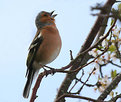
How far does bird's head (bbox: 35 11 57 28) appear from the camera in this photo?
18.7ft

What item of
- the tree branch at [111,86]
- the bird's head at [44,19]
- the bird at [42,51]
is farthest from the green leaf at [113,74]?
the bird's head at [44,19]

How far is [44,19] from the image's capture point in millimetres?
5820

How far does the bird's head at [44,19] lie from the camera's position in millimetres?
5699

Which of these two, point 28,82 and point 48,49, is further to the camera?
point 48,49

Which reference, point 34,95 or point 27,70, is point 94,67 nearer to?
point 34,95

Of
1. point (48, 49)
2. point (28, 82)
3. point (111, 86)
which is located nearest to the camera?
point (111, 86)

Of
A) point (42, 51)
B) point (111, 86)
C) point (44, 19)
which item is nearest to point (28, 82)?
point (42, 51)

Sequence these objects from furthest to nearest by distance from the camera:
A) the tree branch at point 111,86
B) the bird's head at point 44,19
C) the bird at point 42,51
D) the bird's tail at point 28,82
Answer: the bird's head at point 44,19 < the bird at point 42,51 < the bird's tail at point 28,82 < the tree branch at point 111,86

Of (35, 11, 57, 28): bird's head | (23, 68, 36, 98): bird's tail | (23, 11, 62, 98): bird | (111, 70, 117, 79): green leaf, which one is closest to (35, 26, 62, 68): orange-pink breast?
(23, 11, 62, 98): bird

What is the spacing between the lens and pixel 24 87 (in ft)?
14.9

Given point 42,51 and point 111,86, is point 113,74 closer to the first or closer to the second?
point 111,86

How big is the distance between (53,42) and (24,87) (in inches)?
41.1

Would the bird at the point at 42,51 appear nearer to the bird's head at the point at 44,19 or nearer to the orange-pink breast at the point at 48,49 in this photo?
the orange-pink breast at the point at 48,49

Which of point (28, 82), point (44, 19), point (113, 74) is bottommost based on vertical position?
point (113, 74)
